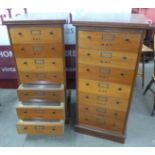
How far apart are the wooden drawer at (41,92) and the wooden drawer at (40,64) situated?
0.54ft

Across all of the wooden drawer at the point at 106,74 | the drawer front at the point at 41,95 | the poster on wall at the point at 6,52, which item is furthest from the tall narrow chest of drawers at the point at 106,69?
the poster on wall at the point at 6,52

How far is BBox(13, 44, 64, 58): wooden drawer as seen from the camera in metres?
1.50

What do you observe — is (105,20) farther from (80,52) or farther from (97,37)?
(80,52)

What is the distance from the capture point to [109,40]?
1.31 meters

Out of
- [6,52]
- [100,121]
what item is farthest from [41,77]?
[6,52]

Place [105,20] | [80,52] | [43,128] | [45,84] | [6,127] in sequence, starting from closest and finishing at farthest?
[105,20]
[80,52]
[43,128]
[45,84]
[6,127]

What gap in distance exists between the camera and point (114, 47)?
132cm

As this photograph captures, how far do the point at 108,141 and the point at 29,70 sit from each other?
1043 mm

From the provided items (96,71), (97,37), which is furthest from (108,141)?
(97,37)

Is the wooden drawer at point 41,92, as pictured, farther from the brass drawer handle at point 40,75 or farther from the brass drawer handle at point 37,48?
the brass drawer handle at point 37,48

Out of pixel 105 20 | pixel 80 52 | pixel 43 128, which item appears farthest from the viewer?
pixel 43 128

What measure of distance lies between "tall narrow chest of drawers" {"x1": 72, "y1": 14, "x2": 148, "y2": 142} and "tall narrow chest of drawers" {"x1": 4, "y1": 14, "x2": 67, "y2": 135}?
7.6 inches

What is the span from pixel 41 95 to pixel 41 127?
0.29 m

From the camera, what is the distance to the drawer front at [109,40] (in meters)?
1.25
